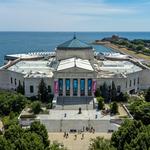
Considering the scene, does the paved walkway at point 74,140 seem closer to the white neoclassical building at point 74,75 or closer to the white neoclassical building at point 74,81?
the white neoclassical building at point 74,81

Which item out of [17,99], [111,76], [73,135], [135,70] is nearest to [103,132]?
[73,135]

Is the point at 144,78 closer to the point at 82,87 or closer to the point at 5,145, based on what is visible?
the point at 82,87

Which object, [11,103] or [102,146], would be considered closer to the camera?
[102,146]

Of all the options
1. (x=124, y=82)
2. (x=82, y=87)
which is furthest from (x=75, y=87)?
(x=124, y=82)

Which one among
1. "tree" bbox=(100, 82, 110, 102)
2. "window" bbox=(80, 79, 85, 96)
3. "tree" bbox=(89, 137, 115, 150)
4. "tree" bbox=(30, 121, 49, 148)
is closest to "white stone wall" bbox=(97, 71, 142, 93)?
"tree" bbox=(100, 82, 110, 102)

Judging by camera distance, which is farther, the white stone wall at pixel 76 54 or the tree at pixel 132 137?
the white stone wall at pixel 76 54

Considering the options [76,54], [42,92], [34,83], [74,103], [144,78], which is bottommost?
[74,103]

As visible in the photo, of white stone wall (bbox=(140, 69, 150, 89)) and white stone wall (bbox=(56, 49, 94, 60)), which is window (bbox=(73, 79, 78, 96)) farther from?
white stone wall (bbox=(140, 69, 150, 89))

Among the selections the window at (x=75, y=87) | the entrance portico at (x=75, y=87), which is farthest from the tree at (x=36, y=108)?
the window at (x=75, y=87)
